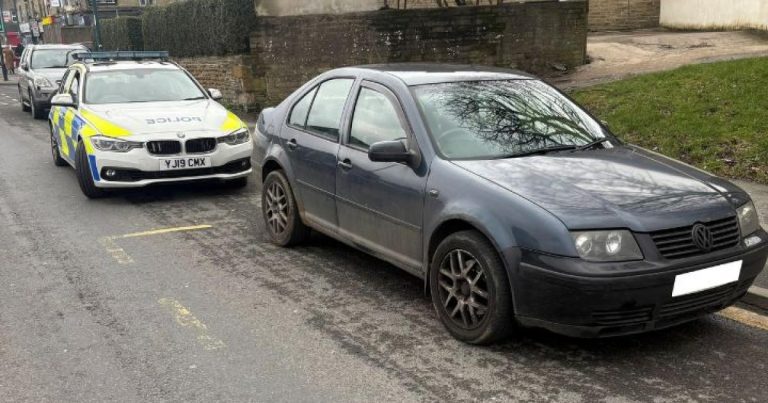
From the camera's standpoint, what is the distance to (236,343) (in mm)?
4164

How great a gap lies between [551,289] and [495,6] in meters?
12.3

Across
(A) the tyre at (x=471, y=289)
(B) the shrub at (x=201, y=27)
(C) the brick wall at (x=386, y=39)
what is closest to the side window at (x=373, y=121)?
(A) the tyre at (x=471, y=289)

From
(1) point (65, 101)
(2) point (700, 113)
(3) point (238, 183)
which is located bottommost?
(3) point (238, 183)

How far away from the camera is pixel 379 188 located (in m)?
4.64

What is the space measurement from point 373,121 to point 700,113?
5.81 metres

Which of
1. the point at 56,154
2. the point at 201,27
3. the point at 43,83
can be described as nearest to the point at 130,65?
the point at 56,154

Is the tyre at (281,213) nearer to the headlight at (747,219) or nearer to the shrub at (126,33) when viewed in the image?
the headlight at (747,219)

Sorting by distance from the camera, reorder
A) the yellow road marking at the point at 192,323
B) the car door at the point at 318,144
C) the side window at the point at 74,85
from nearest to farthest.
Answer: the yellow road marking at the point at 192,323
the car door at the point at 318,144
the side window at the point at 74,85

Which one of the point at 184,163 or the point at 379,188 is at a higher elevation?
the point at 379,188

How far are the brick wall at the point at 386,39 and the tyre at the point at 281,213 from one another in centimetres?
893

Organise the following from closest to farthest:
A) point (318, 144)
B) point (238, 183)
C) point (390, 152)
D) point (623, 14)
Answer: point (390, 152) < point (318, 144) < point (238, 183) < point (623, 14)

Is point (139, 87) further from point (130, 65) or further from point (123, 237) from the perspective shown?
point (123, 237)

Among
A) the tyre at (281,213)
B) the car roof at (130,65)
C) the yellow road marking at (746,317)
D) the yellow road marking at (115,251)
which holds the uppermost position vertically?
the car roof at (130,65)

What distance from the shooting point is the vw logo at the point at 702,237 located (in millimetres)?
3605
